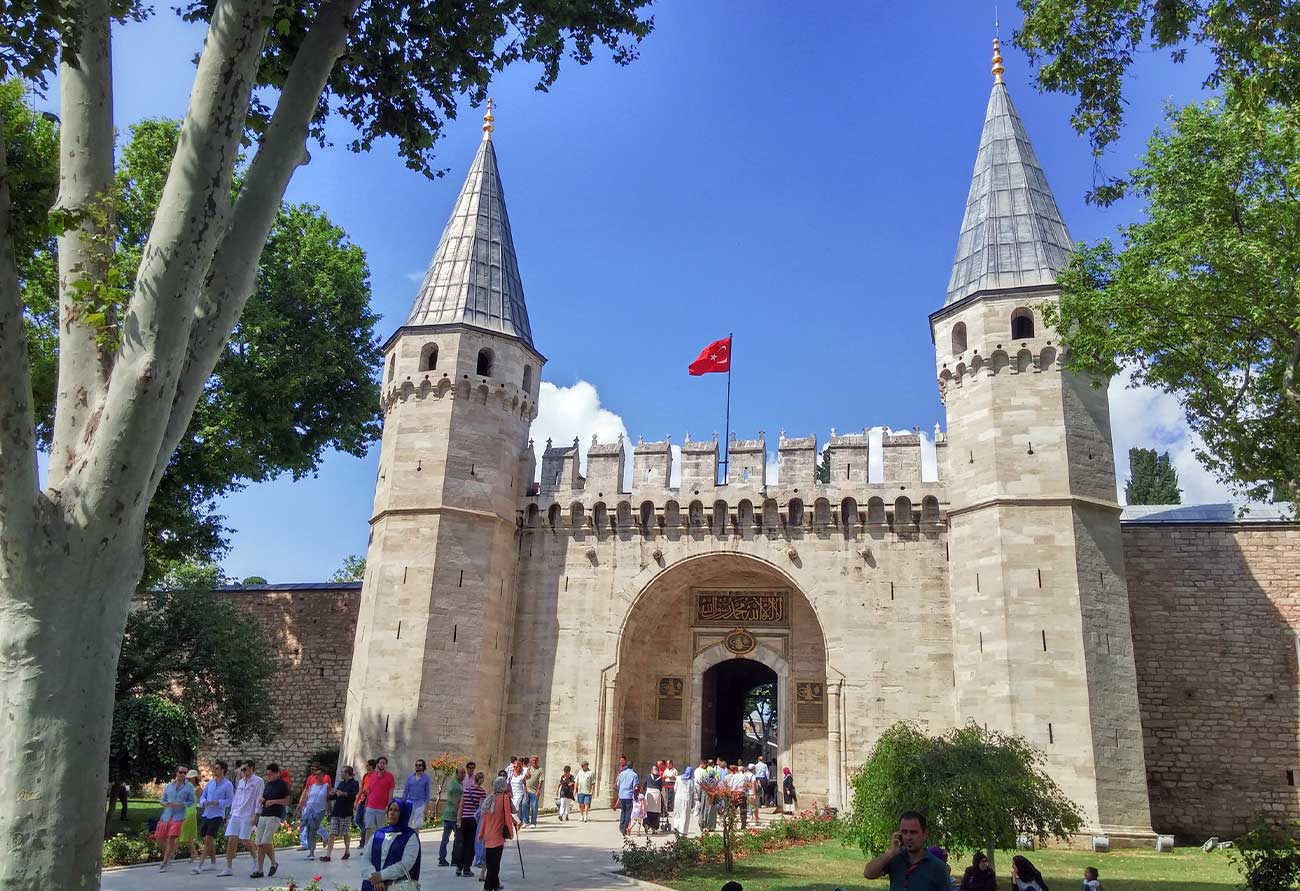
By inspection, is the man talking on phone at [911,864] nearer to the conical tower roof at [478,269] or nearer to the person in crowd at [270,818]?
the person in crowd at [270,818]

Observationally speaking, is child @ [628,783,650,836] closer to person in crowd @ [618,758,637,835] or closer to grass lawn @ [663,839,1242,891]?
person in crowd @ [618,758,637,835]

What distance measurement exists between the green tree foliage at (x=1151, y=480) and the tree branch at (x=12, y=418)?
128 ft

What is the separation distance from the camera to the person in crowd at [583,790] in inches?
737

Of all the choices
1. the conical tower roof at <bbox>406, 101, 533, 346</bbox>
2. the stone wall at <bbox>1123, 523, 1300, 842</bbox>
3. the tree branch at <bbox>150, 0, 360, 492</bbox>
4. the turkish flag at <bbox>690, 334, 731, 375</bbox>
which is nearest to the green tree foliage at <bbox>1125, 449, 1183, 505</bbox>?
the stone wall at <bbox>1123, 523, 1300, 842</bbox>

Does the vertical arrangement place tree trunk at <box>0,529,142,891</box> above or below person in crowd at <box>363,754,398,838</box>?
above

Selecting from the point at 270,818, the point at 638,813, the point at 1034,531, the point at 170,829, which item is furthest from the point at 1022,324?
the point at 170,829

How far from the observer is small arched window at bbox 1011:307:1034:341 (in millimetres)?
19641

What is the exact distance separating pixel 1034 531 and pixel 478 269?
554 inches

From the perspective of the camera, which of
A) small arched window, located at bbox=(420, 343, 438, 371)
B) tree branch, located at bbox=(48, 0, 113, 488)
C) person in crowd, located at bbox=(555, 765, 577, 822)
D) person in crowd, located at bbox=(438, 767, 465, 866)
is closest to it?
tree branch, located at bbox=(48, 0, 113, 488)

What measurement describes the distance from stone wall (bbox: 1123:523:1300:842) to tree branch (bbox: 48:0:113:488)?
20.1 m

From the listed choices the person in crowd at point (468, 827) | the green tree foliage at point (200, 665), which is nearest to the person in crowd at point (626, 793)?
the person in crowd at point (468, 827)

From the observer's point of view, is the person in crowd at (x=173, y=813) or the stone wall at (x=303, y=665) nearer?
the person in crowd at (x=173, y=813)

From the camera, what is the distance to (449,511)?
67.1ft

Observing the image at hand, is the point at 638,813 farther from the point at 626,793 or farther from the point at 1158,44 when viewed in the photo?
the point at 1158,44
